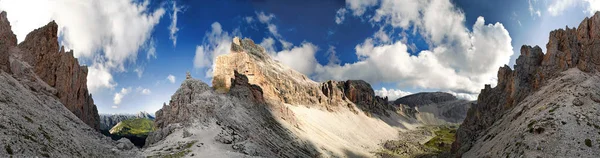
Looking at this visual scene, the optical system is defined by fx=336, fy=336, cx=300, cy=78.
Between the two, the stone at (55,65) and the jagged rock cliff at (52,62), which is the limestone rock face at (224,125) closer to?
the stone at (55,65)

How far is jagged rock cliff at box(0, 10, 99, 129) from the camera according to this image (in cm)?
5897

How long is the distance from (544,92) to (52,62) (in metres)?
101

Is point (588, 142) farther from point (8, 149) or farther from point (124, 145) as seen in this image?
point (124, 145)

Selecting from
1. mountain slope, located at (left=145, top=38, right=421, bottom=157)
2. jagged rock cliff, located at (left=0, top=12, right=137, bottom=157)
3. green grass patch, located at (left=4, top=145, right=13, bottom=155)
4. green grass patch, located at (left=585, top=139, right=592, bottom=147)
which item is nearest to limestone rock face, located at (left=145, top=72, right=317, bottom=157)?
mountain slope, located at (left=145, top=38, right=421, bottom=157)

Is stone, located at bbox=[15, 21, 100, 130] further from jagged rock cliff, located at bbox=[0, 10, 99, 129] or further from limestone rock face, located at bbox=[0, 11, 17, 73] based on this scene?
limestone rock face, located at bbox=[0, 11, 17, 73]

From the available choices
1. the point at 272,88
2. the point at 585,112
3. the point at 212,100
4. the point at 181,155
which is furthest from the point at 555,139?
the point at 272,88

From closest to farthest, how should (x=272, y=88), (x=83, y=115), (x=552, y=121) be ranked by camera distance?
(x=552, y=121)
(x=83, y=115)
(x=272, y=88)

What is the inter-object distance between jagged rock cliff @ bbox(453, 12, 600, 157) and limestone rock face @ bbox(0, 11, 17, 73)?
78.8m

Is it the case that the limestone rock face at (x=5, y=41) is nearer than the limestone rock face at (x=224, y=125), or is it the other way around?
the limestone rock face at (x=5, y=41)

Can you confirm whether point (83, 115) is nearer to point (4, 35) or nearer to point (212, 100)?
point (4, 35)

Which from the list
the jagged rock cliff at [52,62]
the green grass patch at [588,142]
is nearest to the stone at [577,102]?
the green grass patch at [588,142]

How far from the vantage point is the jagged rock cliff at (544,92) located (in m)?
56.8

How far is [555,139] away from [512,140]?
828 cm

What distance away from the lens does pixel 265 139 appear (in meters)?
89.1
